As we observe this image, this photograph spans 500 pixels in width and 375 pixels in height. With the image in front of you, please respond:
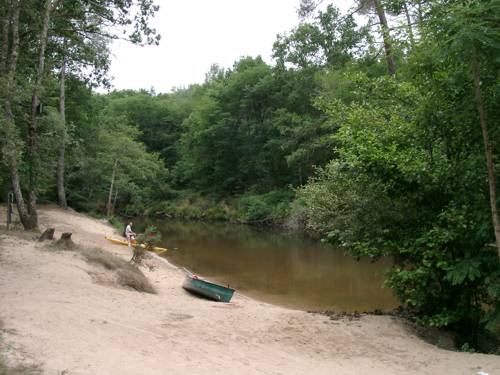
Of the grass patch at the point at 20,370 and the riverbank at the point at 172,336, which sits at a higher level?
the grass patch at the point at 20,370

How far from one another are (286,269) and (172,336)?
14245mm

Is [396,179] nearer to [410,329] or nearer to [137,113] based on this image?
[410,329]

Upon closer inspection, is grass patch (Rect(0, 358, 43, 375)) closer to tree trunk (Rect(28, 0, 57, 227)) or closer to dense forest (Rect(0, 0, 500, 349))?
dense forest (Rect(0, 0, 500, 349))

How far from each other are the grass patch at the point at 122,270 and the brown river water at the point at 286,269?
185 inches

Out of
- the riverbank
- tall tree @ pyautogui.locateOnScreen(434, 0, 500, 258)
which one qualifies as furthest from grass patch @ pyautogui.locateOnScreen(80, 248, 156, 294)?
tall tree @ pyautogui.locateOnScreen(434, 0, 500, 258)

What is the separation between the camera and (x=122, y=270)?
1328 cm

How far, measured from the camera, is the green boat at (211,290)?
14031 millimetres

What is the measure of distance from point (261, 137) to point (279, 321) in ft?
141

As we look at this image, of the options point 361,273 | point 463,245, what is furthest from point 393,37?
point 361,273

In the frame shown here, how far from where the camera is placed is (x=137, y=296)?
11.7 meters

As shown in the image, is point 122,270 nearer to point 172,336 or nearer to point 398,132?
point 172,336

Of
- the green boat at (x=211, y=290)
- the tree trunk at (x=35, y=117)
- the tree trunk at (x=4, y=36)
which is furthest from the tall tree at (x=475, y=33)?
the tree trunk at (x=4, y=36)

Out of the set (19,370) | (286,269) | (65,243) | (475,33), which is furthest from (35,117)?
(475,33)

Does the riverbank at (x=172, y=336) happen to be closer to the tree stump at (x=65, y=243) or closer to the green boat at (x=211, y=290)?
the green boat at (x=211, y=290)
